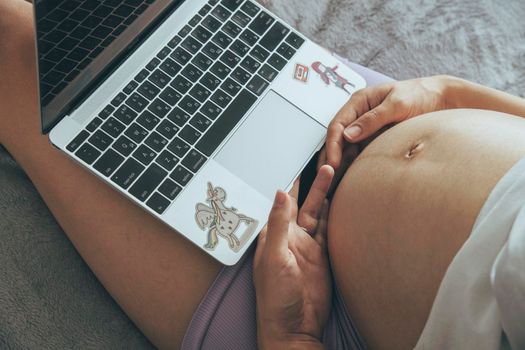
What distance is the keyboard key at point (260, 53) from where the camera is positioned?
0.75 meters

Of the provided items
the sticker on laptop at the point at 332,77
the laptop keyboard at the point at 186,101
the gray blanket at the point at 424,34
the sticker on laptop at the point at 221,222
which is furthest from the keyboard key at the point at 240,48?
the gray blanket at the point at 424,34

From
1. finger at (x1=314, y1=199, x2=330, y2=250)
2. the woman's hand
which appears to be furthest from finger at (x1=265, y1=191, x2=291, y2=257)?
finger at (x1=314, y1=199, x2=330, y2=250)

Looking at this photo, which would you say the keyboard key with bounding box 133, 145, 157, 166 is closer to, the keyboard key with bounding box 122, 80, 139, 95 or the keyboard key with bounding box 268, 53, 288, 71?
the keyboard key with bounding box 122, 80, 139, 95

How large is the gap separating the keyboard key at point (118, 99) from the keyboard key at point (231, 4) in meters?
0.20

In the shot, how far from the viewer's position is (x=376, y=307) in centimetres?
58

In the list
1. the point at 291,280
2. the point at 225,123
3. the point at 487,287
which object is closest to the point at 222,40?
the point at 225,123

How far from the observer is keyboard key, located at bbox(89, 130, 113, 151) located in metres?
0.64

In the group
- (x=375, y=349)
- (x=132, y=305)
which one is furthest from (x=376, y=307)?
(x=132, y=305)

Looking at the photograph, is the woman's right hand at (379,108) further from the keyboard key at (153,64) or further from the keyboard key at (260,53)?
the keyboard key at (153,64)

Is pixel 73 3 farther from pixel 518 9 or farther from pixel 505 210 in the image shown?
pixel 518 9

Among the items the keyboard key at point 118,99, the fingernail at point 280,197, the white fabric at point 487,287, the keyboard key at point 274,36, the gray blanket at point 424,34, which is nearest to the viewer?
the white fabric at point 487,287

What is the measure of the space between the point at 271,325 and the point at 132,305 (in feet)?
0.58

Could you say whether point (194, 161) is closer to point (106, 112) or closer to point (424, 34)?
point (106, 112)

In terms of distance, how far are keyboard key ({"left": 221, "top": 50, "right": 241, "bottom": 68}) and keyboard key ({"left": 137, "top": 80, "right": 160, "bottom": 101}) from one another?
11 cm
